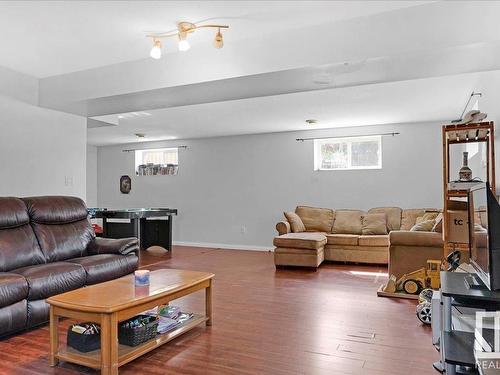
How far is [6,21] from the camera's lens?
9.21 feet

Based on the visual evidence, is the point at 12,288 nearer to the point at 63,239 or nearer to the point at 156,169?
the point at 63,239

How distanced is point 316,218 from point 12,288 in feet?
15.4

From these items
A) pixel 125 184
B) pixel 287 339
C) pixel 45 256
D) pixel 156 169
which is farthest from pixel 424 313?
pixel 125 184

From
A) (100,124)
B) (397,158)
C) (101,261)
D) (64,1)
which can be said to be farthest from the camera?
(397,158)

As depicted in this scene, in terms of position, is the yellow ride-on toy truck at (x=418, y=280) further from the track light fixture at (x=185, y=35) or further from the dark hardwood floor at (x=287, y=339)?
the track light fixture at (x=185, y=35)

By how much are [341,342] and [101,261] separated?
7.11 feet

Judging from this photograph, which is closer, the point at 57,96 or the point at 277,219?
the point at 57,96

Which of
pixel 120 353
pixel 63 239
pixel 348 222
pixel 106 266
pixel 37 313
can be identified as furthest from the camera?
pixel 348 222

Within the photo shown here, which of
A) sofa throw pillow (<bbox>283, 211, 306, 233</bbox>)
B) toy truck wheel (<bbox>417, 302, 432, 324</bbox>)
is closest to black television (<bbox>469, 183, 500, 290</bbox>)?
toy truck wheel (<bbox>417, 302, 432, 324</bbox>)

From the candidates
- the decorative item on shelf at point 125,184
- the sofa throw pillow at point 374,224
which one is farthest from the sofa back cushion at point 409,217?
the decorative item on shelf at point 125,184

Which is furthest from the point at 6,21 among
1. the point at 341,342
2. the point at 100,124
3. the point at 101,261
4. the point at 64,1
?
the point at 341,342

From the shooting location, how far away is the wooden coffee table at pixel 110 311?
2.05 metres

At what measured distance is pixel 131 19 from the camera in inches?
107

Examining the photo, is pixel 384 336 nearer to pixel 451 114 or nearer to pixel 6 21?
pixel 6 21
